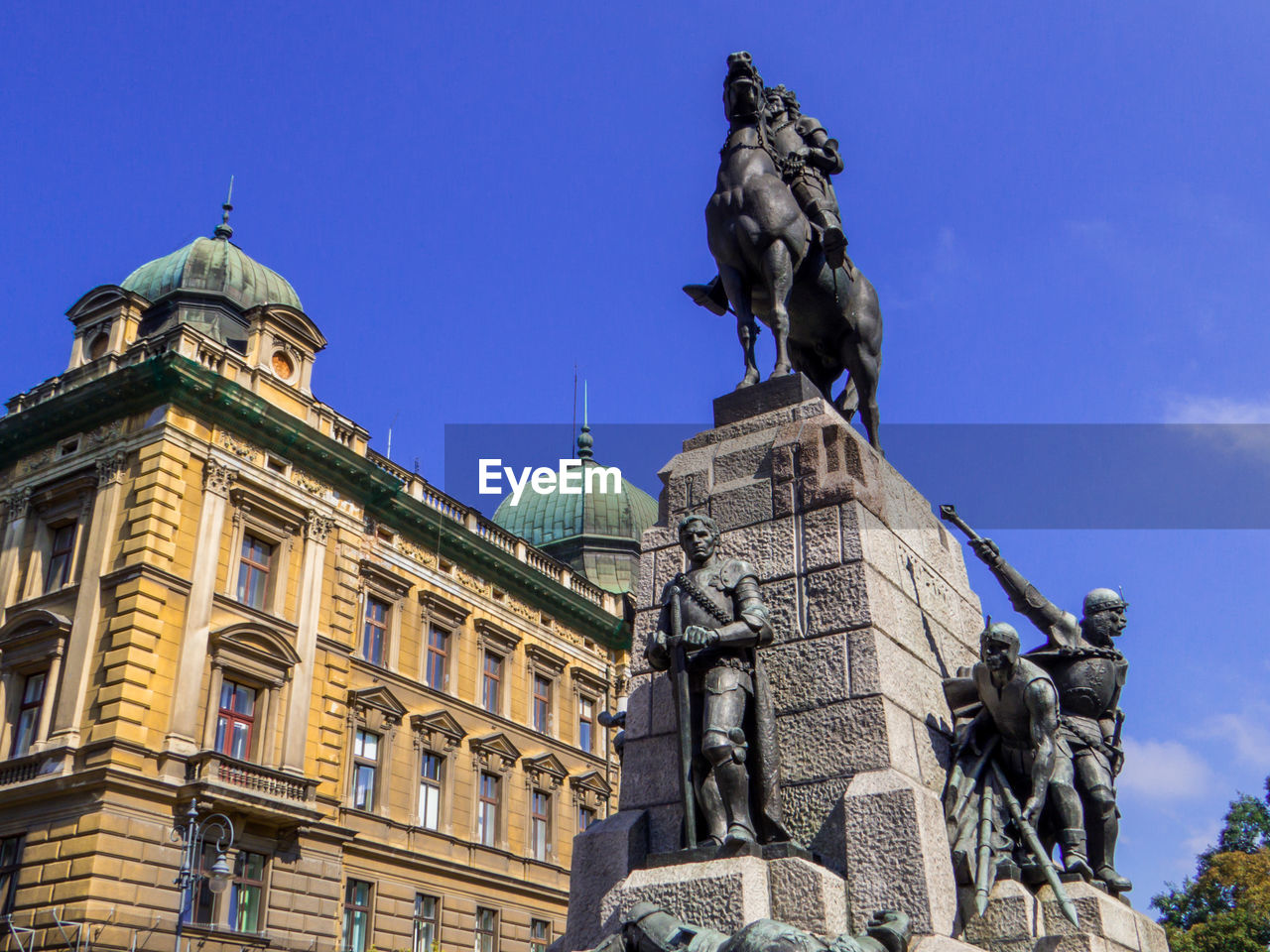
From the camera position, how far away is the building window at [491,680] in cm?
3641

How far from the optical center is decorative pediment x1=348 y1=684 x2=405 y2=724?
3122 cm

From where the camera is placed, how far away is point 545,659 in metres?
39.0

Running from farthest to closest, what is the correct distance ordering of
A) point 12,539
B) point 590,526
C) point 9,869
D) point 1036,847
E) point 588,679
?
point 590,526 < point 588,679 < point 12,539 < point 9,869 < point 1036,847

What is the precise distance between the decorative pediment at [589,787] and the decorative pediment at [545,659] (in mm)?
3302

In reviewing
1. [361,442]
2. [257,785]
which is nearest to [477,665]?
[361,442]

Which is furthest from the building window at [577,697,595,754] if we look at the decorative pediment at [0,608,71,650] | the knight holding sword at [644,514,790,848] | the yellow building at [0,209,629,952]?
the knight holding sword at [644,514,790,848]

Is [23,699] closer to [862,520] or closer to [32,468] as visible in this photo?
[32,468]

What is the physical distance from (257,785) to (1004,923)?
22348 mm

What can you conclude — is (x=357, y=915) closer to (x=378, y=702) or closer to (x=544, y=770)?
(x=378, y=702)

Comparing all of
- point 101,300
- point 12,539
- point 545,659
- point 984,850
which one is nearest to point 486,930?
point 545,659

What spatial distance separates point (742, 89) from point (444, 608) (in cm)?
2686

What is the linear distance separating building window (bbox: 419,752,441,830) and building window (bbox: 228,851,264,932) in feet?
21.2

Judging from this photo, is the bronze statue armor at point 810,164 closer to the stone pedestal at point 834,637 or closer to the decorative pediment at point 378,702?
the stone pedestal at point 834,637

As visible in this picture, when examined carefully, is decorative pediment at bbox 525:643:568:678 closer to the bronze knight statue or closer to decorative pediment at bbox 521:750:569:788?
decorative pediment at bbox 521:750:569:788
